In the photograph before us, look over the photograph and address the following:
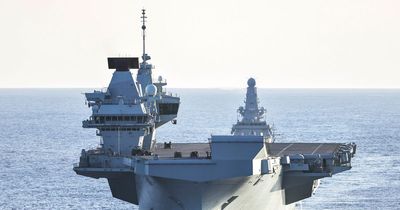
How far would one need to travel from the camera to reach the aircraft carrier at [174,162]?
46.7 metres

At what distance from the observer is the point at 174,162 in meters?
46.9

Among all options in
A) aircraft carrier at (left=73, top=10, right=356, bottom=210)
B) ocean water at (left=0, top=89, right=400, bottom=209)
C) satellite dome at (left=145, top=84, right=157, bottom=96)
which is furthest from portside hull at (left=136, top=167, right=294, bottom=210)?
ocean water at (left=0, top=89, right=400, bottom=209)

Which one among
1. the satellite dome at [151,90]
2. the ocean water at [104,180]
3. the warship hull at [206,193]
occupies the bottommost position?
the ocean water at [104,180]

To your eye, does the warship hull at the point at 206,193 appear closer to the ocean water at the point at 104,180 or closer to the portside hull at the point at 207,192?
the portside hull at the point at 207,192

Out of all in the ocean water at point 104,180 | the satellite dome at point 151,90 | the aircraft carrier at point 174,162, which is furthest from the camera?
the ocean water at point 104,180

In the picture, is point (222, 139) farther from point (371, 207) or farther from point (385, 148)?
point (385, 148)

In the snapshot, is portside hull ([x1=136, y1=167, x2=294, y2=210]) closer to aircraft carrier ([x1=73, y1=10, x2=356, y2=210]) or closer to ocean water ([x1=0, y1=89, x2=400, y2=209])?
aircraft carrier ([x1=73, y1=10, x2=356, y2=210])

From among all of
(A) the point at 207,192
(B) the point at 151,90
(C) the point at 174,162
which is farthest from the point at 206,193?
(B) the point at 151,90

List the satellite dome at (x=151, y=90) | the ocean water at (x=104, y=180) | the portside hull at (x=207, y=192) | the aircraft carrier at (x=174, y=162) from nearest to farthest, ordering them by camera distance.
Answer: the aircraft carrier at (x=174, y=162) < the portside hull at (x=207, y=192) < the satellite dome at (x=151, y=90) < the ocean water at (x=104, y=180)

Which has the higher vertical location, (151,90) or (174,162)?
(151,90)

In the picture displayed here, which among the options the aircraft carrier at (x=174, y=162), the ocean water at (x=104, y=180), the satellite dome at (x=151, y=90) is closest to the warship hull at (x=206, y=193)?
the aircraft carrier at (x=174, y=162)

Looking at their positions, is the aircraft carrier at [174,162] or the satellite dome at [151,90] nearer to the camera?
the aircraft carrier at [174,162]

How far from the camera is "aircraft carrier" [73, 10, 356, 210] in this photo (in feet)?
153

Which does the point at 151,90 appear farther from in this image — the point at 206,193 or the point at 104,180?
the point at 104,180
